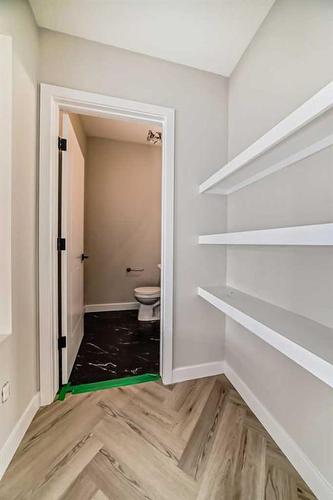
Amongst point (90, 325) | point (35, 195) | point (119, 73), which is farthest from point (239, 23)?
point (90, 325)

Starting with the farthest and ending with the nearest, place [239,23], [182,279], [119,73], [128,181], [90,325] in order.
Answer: [128,181], [90,325], [182,279], [119,73], [239,23]

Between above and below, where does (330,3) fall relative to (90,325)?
above

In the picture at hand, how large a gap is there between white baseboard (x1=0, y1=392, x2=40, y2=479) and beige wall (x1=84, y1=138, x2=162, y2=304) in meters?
2.00

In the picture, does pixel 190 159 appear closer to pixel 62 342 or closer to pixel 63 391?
pixel 62 342

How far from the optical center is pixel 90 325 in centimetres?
284

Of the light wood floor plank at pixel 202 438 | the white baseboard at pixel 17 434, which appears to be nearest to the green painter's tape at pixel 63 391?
the white baseboard at pixel 17 434

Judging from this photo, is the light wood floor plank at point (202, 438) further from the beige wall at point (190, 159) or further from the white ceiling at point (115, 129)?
the white ceiling at point (115, 129)

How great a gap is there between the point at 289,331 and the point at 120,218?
296 cm

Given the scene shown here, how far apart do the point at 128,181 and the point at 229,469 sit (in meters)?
3.38

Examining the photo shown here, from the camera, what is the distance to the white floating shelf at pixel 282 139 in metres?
0.71

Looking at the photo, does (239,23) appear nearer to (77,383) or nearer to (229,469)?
(229,469)

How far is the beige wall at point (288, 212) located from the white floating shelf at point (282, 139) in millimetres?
49

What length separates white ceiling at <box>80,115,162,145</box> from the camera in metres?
2.79

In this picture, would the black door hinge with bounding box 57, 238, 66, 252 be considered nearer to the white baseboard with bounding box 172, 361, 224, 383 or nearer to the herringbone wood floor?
the herringbone wood floor
